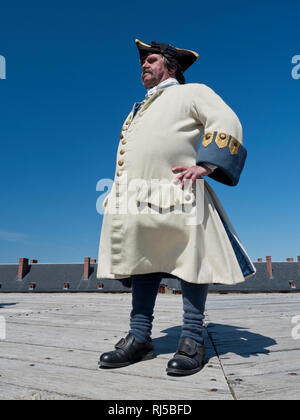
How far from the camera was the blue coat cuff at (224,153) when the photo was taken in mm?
1583

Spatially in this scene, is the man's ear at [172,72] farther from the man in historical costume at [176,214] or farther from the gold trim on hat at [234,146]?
the gold trim on hat at [234,146]

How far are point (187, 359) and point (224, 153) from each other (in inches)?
37.0

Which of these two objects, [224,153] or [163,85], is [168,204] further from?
[163,85]

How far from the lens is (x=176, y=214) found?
1.60m

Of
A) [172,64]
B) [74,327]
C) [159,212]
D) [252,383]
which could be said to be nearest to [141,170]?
[159,212]

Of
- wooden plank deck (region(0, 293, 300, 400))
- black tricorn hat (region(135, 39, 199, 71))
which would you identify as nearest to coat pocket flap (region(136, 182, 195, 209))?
wooden plank deck (region(0, 293, 300, 400))

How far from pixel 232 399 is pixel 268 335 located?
1260 mm

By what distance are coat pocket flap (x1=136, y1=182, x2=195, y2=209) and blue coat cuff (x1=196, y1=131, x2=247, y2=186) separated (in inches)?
7.0

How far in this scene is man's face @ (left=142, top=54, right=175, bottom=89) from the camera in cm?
200
